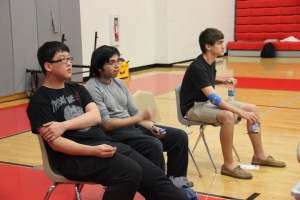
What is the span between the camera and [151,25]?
11570 millimetres

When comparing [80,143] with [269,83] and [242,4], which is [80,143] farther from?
[242,4]

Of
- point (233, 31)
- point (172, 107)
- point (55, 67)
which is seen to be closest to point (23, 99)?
point (172, 107)

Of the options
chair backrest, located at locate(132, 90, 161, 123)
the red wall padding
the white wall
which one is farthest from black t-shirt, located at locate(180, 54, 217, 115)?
the red wall padding

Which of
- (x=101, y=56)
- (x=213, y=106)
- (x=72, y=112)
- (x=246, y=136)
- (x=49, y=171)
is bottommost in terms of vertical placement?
(x=246, y=136)

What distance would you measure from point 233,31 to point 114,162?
44.8ft

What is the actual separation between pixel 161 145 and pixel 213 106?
98 centimetres

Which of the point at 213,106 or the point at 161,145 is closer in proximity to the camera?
the point at 161,145

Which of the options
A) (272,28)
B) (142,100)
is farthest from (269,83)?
(272,28)

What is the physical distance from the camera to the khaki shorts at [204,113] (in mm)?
3670

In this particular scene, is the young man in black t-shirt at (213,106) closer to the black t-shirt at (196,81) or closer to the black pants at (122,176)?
the black t-shirt at (196,81)

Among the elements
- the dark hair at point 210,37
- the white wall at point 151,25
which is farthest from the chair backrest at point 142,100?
the white wall at point 151,25

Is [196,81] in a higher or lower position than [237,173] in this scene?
higher

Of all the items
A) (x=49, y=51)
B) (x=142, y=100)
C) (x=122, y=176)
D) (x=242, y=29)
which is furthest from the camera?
(x=242, y=29)

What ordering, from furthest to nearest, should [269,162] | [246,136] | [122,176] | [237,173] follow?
[246,136] → [269,162] → [237,173] → [122,176]
